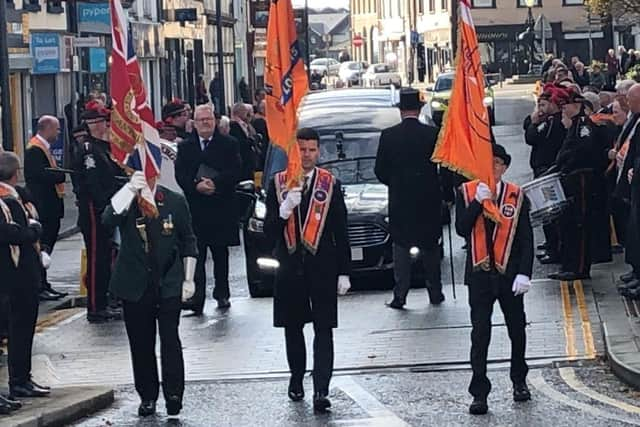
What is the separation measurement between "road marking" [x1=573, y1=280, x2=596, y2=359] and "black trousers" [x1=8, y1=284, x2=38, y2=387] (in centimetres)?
405

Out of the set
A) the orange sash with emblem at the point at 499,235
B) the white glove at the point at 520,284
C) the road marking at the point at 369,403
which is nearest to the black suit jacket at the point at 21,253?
the road marking at the point at 369,403

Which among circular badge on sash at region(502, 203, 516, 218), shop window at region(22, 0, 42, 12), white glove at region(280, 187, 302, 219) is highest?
shop window at region(22, 0, 42, 12)

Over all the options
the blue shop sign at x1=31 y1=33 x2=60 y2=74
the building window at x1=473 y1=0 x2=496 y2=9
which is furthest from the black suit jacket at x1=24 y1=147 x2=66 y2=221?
the building window at x1=473 y1=0 x2=496 y2=9

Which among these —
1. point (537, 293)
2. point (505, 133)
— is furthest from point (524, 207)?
point (505, 133)

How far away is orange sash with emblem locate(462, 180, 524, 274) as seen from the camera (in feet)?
32.8

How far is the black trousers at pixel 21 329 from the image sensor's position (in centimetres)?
1048

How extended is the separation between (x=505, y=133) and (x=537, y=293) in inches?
1013

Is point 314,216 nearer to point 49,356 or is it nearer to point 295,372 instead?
point 295,372

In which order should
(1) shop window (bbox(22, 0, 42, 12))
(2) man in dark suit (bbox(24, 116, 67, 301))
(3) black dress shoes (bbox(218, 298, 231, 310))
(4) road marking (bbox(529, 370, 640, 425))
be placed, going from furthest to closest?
(1) shop window (bbox(22, 0, 42, 12)) → (2) man in dark suit (bbox(24, 116, 67, 301)) → (3) black dress shoes (bbox(218, 298, 231, 310)) → (4) road marking (bbox(529, 370, 640, 425))

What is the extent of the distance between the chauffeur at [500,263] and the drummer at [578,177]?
5007 millimetres

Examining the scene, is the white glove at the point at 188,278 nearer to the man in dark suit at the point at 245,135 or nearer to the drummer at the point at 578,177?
the drummer at the point at 578,177

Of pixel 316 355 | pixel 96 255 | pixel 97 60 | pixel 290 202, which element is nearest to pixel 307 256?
pixel 290 202

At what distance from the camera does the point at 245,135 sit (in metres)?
21.3

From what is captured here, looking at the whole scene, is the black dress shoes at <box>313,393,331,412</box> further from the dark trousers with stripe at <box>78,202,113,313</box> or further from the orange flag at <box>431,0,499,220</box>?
the dark trousers with stripe at <box>78,202,113,313</box>
